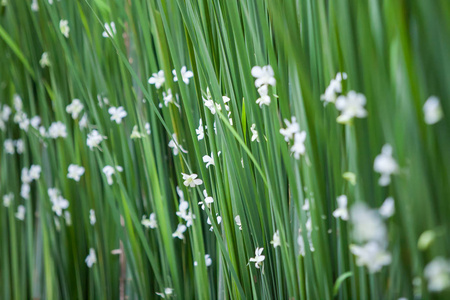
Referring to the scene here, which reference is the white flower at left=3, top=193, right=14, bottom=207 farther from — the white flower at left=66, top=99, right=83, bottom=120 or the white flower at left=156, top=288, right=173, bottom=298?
the white flower at left=156, top=288, right=173, bottom=298

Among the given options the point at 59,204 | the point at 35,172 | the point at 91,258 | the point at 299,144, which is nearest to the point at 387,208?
the point at 299,144

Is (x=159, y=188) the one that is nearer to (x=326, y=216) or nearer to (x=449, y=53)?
(x=326, y=216)

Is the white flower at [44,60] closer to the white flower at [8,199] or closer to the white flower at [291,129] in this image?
the white flower at [8,199]

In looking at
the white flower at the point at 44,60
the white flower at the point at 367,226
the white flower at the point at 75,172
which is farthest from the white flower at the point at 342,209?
the white flower at the point at 44,60

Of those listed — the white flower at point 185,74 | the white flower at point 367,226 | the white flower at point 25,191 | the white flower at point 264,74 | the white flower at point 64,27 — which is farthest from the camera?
the white flower at point 25,191

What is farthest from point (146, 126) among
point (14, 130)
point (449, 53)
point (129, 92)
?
point (449, 53)

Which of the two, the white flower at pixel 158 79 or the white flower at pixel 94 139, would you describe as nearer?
the white flower at pixel 158 79
